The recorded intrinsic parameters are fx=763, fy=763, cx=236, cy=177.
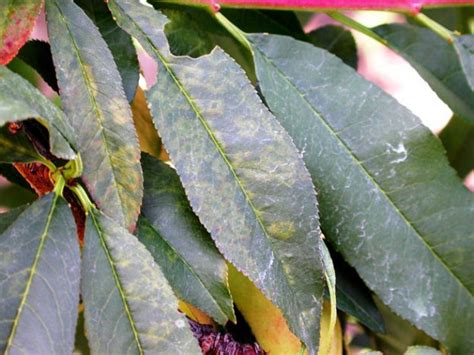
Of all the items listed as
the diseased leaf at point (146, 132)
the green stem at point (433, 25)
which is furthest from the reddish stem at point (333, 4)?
the diseased leaf at point (146, 132)

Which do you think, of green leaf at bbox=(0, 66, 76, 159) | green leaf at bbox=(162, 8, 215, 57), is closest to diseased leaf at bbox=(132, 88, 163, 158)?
green leaf at bbox=(162, 8, 215, 57)

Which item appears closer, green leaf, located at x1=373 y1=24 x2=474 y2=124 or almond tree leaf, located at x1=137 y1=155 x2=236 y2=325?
almond tree leaf, located at x1=137 y1=155 x2=236 y2=325

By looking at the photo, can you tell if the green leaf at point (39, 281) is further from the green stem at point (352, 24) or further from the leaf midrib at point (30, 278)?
the green stem at point (352, 24)

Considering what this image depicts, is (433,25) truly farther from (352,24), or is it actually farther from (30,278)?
(30,278)

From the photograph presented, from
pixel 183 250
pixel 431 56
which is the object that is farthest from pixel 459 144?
pixel 183 250

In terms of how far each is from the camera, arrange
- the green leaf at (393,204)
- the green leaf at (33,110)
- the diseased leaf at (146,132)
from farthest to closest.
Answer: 1. the diseased leaf at (146,132)
2. the green leaf at (393,204)
3. the green leaf at (33,110)

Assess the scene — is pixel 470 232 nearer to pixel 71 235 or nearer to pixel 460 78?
pixel 460 78

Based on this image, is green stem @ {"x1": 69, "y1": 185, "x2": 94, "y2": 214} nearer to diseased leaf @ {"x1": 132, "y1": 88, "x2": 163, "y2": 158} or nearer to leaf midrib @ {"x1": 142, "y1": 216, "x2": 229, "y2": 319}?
leaf midrib @ {"x1": 142, "y1": 216, "x2": 229, "y2": 319}

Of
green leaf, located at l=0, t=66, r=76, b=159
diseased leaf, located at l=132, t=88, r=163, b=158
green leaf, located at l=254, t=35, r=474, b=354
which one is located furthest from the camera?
diseased leaf, located at l=132, t=88, r=163, b=158

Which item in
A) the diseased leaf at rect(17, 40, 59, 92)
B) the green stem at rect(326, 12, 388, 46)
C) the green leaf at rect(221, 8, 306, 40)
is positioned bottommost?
the diseased leaf at rect(17, 40, 59, 92)
